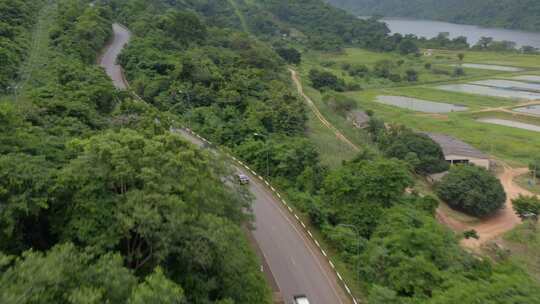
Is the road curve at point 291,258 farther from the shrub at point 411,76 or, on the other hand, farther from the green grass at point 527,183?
the shrub at point 411,76

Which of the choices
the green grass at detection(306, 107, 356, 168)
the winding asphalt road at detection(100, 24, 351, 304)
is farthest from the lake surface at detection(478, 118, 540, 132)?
the winding asphalt road at detection(100, 24, 351, 304)

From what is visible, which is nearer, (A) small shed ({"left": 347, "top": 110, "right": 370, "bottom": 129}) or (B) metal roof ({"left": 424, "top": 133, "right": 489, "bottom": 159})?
(B) metal roof ({"left": 424, "top": 133, "right": 489, "bottom": 159})

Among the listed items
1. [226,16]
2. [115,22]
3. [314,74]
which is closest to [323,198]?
[314,74]

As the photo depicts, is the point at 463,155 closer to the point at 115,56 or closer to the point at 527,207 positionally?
the point at 527,207

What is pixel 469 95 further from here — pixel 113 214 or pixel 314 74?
pixel 113 214

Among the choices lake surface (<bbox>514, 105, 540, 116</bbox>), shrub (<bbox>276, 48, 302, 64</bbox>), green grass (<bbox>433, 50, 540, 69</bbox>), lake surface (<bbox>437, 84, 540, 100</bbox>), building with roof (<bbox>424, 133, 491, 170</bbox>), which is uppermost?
shrub (<bbox>276, 48, 302, 64</bbox>)

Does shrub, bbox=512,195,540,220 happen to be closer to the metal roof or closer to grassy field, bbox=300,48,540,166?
the metal roof

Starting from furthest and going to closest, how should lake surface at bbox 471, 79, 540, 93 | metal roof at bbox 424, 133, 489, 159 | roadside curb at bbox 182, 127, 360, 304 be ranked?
1. lake surface at bbox 471, 79, 540, 93
2. metal roof at bbox 424, 133, 489, 159
3. roadside curb at bbox 182, 127, 360, 304
